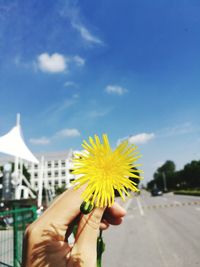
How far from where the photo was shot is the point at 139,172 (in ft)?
2.34

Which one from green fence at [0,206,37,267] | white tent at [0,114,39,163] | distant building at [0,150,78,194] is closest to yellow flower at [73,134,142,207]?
green fence at [0,206,37,267]

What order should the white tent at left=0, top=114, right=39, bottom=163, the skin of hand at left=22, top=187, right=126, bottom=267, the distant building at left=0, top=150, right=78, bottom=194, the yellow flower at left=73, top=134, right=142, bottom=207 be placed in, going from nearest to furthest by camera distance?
1. the yellow flower at left=73, top=134, right=142, bottom=207
2. the skin of hand at left=22, top=187, right=126, bottom=267
3. the white tent at left=0, top=114, right=39, bottom=163
4. the distant building at left=0, top=150, right=78, bottom=194

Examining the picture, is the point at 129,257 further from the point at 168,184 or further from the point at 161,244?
the point at 168,184

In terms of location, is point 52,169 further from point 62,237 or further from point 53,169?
point 62,237

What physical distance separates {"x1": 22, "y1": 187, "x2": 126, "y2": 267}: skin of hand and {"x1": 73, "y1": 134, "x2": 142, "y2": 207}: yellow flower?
0.18 m

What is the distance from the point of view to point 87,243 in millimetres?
900

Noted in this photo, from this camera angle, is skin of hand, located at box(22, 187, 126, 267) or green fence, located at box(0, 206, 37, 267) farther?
green fence, located at box(0, 206, 37, 267)

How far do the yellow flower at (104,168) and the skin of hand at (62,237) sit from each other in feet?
0.58

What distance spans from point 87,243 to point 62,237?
0.10 metres

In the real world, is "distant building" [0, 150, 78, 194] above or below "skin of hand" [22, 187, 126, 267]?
above

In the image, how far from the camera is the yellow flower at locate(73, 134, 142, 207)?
2.18 feet

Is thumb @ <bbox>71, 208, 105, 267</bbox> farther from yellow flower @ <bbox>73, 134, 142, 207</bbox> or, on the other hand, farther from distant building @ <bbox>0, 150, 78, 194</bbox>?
distant building @ <bbox>0, 150, 78, 194</bbox>

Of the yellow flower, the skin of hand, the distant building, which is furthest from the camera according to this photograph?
the distant building

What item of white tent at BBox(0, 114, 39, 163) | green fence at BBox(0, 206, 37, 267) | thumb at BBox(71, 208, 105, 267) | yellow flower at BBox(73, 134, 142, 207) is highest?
white tent at BBox(0, 114, 39, 163)
